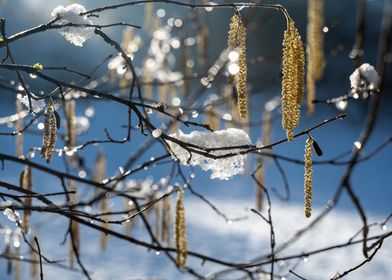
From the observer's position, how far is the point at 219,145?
3.50 feet

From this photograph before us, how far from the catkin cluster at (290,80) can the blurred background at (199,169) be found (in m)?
0.19

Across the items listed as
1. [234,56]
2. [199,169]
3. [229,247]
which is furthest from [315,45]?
[199,169]

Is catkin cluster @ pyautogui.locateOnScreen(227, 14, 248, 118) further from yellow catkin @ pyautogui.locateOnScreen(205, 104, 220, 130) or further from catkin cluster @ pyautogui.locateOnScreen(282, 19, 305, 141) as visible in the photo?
yellow catkin @ pyautogui.locateOnScreen(205, 104, 220, 130)

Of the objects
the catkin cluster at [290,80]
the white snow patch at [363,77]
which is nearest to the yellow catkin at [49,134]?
the catkin cluster at [290,80]

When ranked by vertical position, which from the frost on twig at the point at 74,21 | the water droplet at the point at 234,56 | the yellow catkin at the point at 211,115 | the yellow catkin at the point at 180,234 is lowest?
the yellow catkin at the point at 180,234

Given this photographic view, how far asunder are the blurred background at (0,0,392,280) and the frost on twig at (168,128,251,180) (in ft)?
0.32

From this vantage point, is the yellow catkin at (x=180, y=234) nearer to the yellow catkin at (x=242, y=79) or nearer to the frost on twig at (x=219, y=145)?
the frost on twig at (x=219, y=145)

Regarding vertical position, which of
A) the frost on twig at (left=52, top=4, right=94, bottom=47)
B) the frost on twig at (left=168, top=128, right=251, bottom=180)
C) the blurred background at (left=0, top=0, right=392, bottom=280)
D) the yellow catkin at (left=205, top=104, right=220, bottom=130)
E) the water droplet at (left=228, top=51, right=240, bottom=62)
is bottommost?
the frost on twig at (left=168, top=128, right=251, bottom=180)

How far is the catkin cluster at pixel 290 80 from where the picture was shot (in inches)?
34.9

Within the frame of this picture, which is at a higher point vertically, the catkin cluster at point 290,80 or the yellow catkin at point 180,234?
the catkin cluster at point 290,80

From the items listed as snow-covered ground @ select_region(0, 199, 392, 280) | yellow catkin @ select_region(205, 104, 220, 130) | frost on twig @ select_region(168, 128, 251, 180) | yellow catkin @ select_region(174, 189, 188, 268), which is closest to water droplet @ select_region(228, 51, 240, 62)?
frost on twig @ select_region(168, 128, 251, 180)

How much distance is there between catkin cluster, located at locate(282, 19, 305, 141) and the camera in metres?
0.89

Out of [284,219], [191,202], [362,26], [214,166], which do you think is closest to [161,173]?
[191,202]

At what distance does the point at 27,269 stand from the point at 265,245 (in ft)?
4.91
